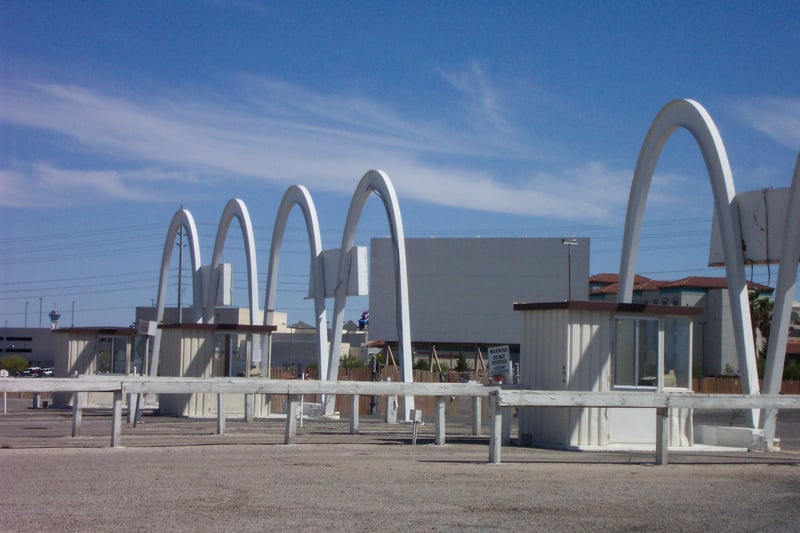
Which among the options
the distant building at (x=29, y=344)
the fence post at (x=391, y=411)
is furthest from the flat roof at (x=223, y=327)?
the distant building at (x=29, y=344)

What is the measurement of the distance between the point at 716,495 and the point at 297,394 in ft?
26.6

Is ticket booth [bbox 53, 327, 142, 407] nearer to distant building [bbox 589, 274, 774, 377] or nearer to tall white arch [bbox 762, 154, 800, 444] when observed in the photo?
tall white arch [bbox 762, 154, 800, 444]

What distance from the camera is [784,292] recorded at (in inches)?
754

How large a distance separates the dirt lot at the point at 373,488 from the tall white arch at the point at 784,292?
172cm

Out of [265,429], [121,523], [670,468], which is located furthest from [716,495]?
[265,429]

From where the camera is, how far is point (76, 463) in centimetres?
1327

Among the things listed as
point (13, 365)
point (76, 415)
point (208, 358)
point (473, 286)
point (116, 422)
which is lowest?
point (13, 365)

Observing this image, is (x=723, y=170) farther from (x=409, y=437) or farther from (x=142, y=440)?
(x=142, y=440)

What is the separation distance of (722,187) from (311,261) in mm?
17186

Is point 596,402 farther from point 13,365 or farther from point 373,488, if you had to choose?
point 13,365

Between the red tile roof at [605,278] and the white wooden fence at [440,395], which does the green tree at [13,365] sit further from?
the white wooden fence at [440,395]

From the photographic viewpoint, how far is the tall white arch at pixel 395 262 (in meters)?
29.0

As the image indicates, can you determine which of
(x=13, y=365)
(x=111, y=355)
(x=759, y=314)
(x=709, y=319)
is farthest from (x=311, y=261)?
(x=13, y=365)

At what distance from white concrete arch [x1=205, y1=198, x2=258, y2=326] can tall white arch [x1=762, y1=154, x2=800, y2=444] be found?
23367mm
